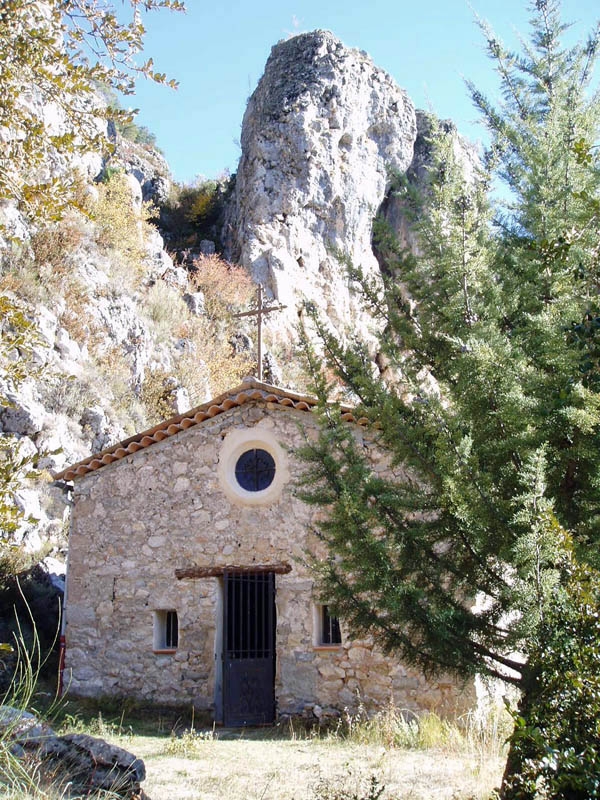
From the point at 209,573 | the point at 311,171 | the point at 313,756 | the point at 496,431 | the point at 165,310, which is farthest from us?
the point at 311,171

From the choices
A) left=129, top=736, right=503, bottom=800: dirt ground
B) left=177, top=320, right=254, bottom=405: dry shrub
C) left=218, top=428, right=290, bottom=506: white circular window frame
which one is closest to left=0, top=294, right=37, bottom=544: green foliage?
left=129, top=736, right=503, bottom=800: dirt ground

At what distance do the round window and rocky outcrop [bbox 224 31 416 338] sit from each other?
15.5 meters

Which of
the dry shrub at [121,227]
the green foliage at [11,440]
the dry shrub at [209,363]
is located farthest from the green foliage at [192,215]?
the green foliage at [11,440]

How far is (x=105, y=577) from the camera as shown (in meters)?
10.8

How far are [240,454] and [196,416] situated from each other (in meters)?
0.83

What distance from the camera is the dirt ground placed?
570 centimetres

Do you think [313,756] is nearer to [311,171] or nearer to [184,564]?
[184,564]

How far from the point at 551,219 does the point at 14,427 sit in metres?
11.5

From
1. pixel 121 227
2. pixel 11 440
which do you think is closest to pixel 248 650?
pixel 11 440

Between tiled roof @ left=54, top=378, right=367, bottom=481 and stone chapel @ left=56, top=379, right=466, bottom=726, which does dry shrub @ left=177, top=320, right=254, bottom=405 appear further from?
stone chapel @ left=56, top=379, right=466, bottom=726

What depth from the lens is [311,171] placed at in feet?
88.2

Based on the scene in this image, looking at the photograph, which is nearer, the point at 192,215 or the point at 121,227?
the point at 121,227

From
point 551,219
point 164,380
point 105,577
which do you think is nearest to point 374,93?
point 164,380

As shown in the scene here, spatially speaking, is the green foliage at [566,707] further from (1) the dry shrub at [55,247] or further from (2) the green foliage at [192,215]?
(2) the green foliage at [192,215]
